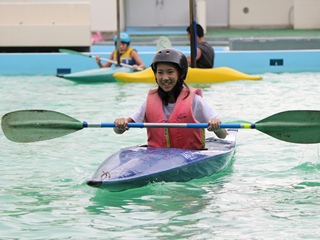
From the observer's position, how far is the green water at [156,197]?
4.46 metres

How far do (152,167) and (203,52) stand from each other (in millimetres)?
6396

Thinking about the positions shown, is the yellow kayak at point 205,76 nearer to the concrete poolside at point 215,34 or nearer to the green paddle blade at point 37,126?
the concrete poolside at point 215,34

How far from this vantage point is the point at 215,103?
32.2 ft

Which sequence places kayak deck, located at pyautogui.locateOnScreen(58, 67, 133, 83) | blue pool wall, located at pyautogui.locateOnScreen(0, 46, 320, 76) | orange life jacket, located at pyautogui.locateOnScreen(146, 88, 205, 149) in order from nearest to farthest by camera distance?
orange life jacket, located at pyautogui.locateOnScreen(146, 88, 205, 149) < kayak deck, located at pyautogui.locateOnScreen(58, 67, 133, 83) < blue pool wall, located at pyautogui.locateOnScreen(0, 46, 320, 76)

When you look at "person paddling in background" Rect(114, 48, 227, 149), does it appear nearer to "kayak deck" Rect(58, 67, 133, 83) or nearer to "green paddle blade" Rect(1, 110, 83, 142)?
"green paddle blade" Rect(1, 110, 83, 142)

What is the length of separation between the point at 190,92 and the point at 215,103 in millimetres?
4350

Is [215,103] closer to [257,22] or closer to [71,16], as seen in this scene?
[71,16]

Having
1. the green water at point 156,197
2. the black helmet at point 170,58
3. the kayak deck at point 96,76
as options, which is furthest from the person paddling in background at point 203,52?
the black helmet at point 170,58

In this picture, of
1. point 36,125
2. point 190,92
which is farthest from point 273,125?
point 36,125

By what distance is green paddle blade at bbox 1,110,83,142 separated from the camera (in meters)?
5.52

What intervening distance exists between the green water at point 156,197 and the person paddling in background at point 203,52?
359cm

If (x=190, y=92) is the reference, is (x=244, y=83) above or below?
below

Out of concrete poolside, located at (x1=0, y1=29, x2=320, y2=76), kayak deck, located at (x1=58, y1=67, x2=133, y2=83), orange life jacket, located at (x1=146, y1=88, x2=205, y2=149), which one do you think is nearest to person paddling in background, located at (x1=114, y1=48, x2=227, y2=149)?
orange life jacket, located at (x1=146, y1=88, x2=205, y2=149)

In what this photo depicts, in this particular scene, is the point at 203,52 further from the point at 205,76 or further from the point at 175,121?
the point at 175,121
